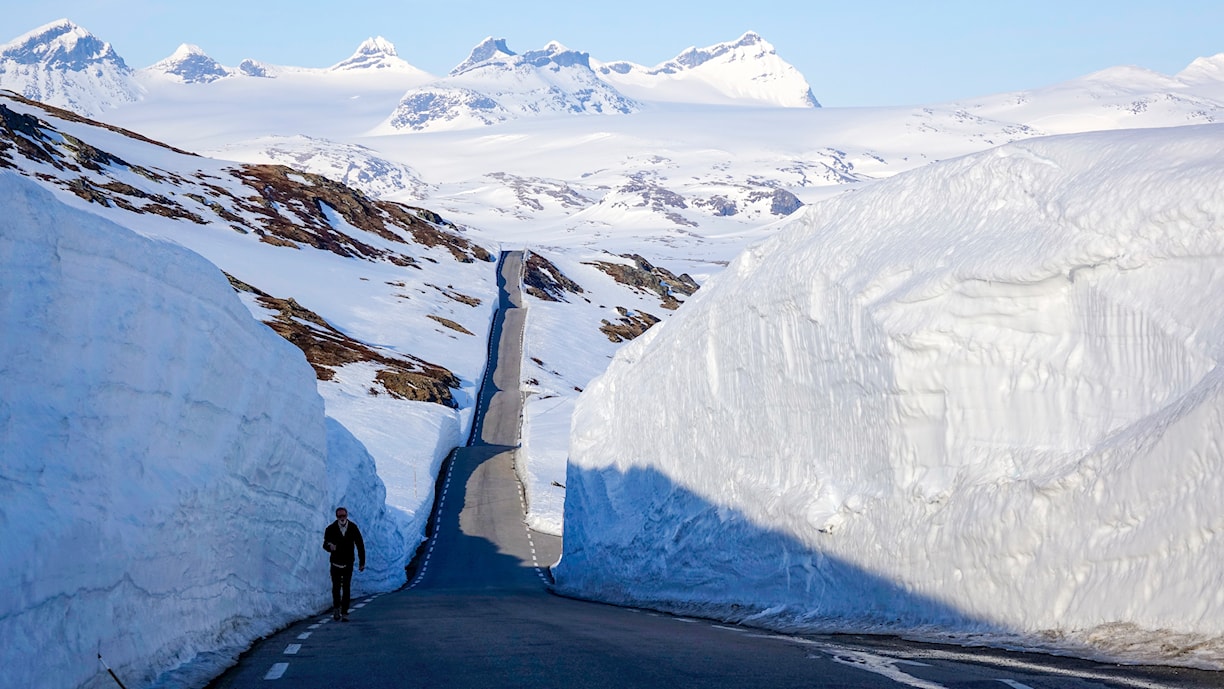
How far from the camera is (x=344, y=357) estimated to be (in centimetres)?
7619

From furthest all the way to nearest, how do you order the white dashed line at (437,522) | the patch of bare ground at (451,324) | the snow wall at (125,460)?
the patch of bare ground at (451,324) < the white dashed line at (437,522) < the snow wall at (125,460)

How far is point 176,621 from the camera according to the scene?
39.3 feet

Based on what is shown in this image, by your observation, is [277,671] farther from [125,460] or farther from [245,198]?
[245,198]

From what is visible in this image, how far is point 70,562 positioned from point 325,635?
222 inches

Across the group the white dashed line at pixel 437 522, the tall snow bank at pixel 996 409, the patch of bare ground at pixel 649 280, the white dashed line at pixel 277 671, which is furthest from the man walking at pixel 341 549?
the patch of bare ground at pixel 649 280

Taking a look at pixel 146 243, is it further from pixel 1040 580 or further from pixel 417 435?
pixel 417 435

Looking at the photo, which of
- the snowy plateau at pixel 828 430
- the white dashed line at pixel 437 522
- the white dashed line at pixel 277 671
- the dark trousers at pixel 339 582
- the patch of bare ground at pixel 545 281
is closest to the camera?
the snowy plateau at pixel 828 430

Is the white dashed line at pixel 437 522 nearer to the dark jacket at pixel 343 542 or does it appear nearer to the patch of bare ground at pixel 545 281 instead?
the dark jacket at pixel 343 542

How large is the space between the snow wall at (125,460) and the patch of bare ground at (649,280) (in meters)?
125

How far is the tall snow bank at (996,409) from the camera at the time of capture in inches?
412

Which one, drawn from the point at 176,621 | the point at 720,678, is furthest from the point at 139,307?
the point at 720,678

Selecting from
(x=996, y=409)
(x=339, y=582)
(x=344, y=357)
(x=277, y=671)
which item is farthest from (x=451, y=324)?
(x=277, y=671)

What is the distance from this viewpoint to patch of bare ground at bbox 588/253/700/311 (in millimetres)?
151125

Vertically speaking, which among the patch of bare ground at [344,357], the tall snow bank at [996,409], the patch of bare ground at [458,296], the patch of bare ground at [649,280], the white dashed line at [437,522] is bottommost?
the white dashed line at [437,522]
